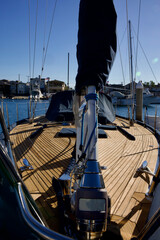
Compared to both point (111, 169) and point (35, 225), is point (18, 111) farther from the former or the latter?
point (35, 225)

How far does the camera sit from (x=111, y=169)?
3.29 meters

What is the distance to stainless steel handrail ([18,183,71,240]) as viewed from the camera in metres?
0.62

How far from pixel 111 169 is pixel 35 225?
279 centimetres

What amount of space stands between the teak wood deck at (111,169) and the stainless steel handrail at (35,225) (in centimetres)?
134

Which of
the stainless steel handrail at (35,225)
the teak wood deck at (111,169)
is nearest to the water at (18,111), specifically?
the teak wood deck at (111,169)

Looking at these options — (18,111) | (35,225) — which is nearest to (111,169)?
(35,225)

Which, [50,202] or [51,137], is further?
[51,137]

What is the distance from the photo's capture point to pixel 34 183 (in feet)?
9.09

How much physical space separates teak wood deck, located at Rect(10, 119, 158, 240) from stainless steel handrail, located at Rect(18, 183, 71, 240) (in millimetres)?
1340

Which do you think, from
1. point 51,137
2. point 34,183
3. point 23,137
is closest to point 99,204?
point 34,183

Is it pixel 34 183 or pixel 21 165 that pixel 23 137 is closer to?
pixel 21 165

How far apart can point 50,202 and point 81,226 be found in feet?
4.51

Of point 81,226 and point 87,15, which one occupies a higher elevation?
point 87,15

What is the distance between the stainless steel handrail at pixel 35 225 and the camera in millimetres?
625
